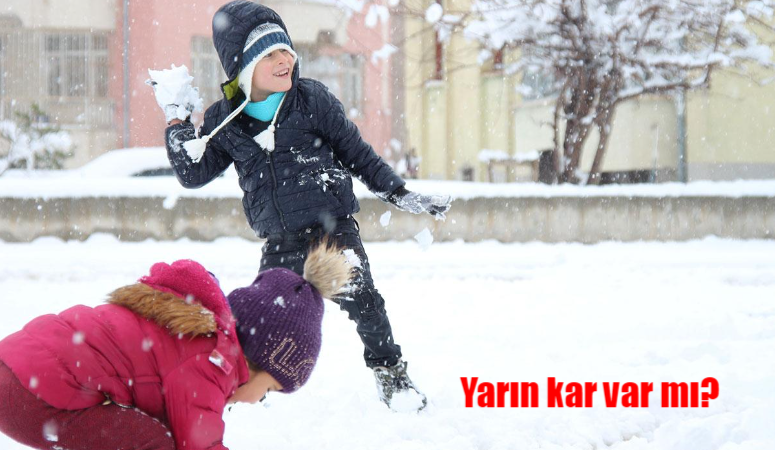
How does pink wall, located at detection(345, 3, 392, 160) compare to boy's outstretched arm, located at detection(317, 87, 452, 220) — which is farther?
pink wall, located at detection(345, 3, 392, 160)

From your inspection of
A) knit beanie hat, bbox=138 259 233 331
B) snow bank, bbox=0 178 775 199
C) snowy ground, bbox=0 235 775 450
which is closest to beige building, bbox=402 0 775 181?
snow bank, bbox=0 178 775 199

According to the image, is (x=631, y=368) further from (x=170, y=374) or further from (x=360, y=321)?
(x=170, y=374)

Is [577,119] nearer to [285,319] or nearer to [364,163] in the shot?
[364,163]

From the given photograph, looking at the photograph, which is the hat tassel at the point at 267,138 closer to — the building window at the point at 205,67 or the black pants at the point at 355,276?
the black pants at the point at 355,276

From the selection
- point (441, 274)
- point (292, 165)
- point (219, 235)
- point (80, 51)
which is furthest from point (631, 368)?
point (80, 51)

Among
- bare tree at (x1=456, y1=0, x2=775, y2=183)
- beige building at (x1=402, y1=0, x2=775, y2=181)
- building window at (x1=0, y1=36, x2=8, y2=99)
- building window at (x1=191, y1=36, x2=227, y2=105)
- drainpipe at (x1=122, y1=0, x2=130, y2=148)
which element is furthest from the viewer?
building window at (x1=0, y1=36, x2=8, y2=99)

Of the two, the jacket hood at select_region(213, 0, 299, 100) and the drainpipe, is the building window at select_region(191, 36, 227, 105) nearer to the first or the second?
the drainpipe

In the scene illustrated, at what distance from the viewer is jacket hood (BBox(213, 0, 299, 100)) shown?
10.3ft

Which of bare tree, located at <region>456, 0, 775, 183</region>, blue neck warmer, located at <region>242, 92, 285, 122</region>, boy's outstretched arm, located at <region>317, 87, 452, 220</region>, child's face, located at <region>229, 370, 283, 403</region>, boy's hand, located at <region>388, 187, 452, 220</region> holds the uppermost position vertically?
bare tree, located at <region>456, 0, 775, 183</region>

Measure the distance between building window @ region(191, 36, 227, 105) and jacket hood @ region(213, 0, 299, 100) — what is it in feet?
58.5

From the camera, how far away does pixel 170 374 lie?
1973mm

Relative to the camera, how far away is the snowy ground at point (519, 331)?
3070mm

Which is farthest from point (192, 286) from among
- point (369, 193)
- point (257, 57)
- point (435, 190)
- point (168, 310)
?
point (435, 190)

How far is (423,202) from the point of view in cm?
338
